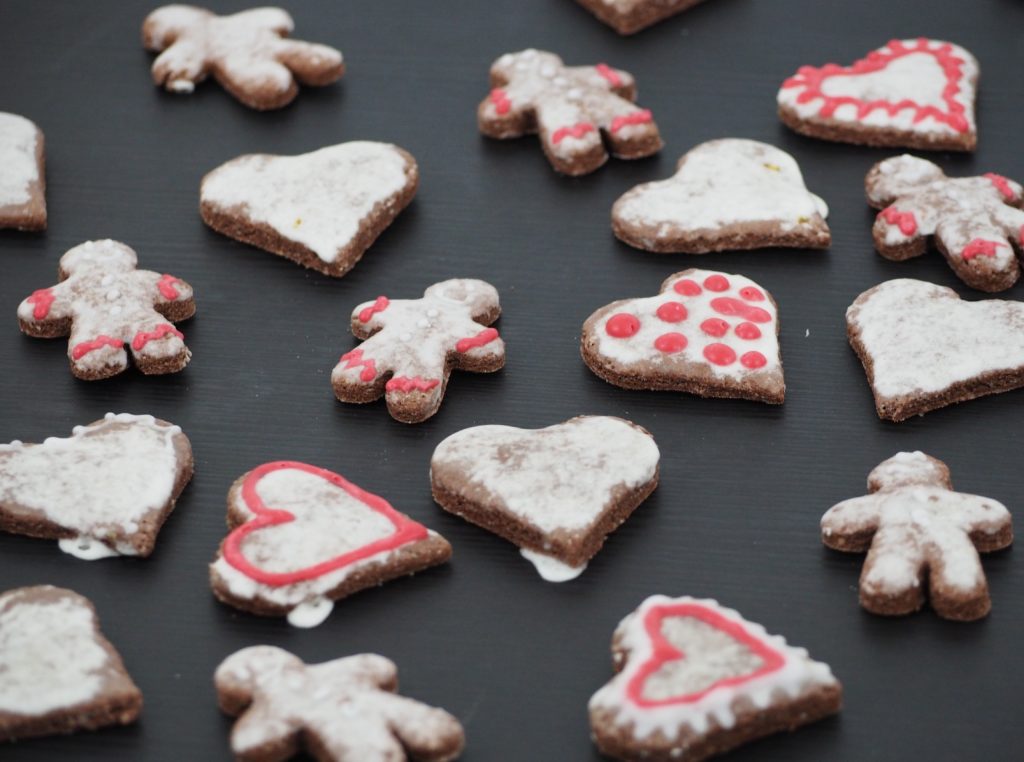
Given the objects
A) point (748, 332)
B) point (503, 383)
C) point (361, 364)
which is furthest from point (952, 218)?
point (361, 364)

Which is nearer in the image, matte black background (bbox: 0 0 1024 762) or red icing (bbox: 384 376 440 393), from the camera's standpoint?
matte black background (bbox: 0 0 1024 762)

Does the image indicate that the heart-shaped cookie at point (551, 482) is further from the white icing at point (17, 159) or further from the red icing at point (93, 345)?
the white icing at point (17, 159)

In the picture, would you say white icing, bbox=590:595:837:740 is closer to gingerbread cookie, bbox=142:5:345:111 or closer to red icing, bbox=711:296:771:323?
red icing, bbox=711:296:771:323

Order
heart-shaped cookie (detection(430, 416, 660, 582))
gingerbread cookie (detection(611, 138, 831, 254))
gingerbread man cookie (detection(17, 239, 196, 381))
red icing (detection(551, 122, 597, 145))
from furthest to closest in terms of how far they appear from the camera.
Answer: red icing (detection(551, 122, 597, 145)), gingerbread cookie (detection(611, 138, 831, 254)), gingerbread man cookie (detection(17, 239, 196, 381)), heart-shaped cookie (detection(430, 416, 660, 582))

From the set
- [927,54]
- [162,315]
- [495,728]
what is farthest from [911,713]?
[927,54]

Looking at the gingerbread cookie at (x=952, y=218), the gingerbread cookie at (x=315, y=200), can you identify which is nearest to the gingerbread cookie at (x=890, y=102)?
the gingerbread cookie at (x=952, y=218)

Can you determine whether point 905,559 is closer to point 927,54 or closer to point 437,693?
point 437,693

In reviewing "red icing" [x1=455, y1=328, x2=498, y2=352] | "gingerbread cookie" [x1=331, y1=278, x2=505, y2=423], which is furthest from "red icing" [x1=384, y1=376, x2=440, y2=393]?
"red icing" [x1=455, y1=328, x2=498, y2=352]
